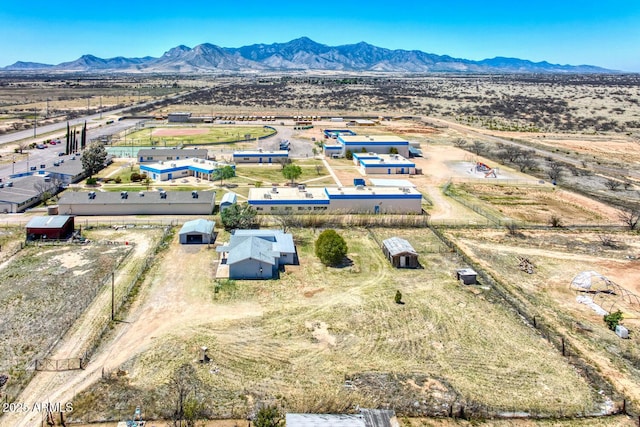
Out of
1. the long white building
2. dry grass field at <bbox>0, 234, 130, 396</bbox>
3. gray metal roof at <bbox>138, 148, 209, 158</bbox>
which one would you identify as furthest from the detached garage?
the long white building

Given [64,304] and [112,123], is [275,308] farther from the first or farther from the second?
[112,123]

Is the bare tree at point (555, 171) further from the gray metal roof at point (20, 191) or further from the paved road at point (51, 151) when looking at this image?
the paved road at point (51, 151)

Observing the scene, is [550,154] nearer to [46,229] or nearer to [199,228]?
[199,228]

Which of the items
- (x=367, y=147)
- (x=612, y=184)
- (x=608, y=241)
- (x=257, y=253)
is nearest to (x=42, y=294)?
(x=257, y=253)

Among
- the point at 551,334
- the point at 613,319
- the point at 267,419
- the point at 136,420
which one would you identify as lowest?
the point at 136,420

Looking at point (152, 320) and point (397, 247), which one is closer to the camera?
point (152, 320)

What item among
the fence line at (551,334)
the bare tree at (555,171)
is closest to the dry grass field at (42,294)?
the fence line at (551,334)
